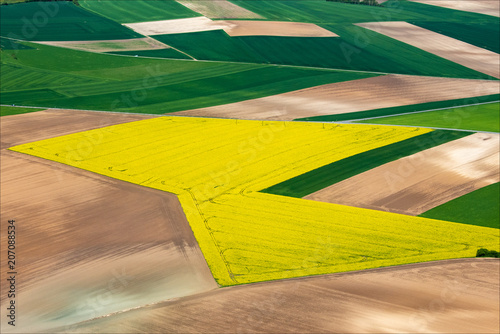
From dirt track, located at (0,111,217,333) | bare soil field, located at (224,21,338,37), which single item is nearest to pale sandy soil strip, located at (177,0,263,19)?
bare soil field, located at (224,21,338,37)

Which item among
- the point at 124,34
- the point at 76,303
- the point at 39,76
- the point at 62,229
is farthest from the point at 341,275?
the point at 124,34

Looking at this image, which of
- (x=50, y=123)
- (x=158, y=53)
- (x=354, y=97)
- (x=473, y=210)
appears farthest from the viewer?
(x=158, y=53)

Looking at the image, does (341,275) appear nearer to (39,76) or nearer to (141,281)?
(141,281)

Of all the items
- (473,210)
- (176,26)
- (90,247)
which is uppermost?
(176,26)

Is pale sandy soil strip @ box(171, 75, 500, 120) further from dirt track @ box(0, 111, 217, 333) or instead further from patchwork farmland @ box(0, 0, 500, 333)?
dirt track @ box(0, 111, 217, 333)

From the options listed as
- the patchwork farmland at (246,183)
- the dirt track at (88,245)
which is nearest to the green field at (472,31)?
the patchwork farmland at (246,183)

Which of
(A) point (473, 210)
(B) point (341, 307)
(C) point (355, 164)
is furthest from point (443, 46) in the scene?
(B) point (341, 307)

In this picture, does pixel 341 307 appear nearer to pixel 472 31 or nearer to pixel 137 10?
pixel 472 31
